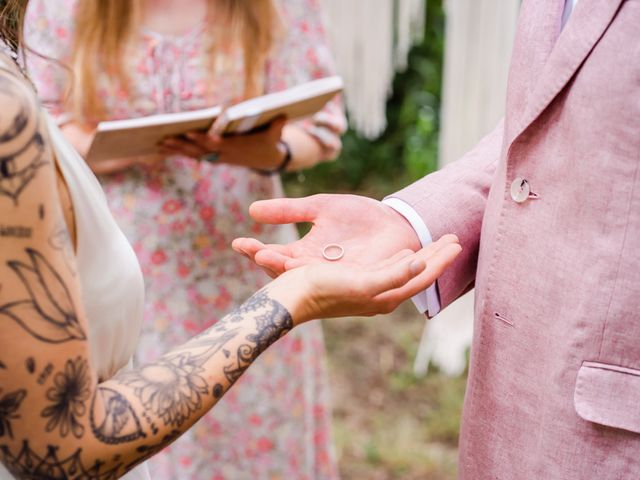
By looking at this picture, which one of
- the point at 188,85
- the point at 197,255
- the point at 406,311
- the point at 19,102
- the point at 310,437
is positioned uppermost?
the point at 19,102

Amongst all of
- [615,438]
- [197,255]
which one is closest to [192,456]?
[197,255]

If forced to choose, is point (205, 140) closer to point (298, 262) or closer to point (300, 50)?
point (300, 50)

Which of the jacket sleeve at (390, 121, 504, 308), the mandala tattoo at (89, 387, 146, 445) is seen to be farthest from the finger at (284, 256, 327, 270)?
the mandala tattoo at (89, 387, 146, 445)

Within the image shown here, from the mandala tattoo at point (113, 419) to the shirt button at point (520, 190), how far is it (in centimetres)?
63

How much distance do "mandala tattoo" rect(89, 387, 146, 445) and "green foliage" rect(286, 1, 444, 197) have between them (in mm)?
4503

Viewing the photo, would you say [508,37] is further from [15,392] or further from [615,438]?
[15,392]

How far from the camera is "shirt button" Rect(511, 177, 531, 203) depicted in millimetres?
1299

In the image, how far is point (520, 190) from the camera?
1.31m

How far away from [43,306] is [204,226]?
4.39 ft

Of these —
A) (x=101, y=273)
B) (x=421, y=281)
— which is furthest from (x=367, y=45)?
(x=101, y=273)

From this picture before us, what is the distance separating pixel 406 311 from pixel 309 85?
264 cm

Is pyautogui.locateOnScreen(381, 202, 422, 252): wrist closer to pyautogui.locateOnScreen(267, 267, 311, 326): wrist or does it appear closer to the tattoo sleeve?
pyautogui.locateOnScreen(267, 267, 311, 326): wrist

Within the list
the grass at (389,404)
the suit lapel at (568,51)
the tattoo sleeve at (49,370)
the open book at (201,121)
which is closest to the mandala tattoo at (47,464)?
the tattoo sleeve at (49,370)

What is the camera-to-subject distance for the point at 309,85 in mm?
2082
